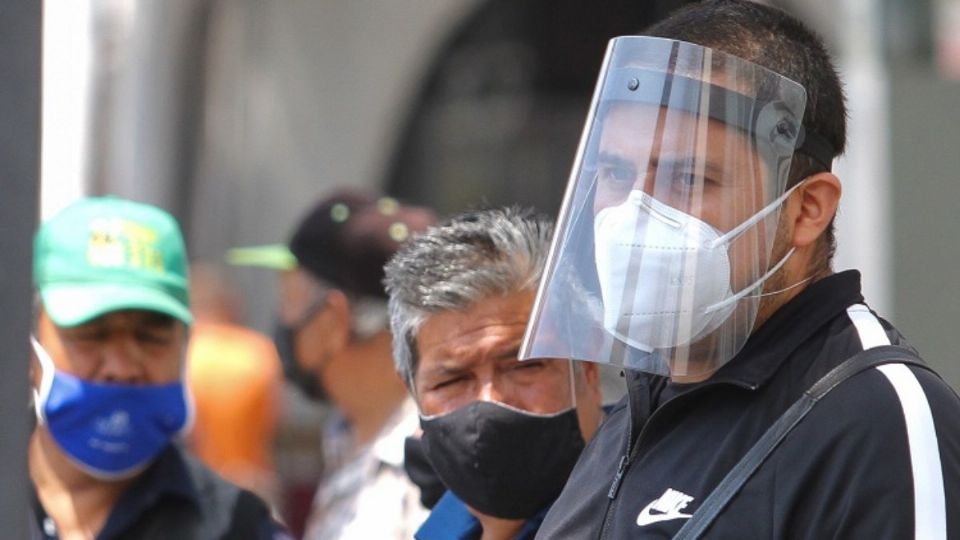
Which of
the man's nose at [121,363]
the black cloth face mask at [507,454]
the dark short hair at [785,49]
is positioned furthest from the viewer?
the man's nose at [121,363]

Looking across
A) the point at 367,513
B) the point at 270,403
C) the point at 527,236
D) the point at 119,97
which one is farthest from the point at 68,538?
the point at 119,97

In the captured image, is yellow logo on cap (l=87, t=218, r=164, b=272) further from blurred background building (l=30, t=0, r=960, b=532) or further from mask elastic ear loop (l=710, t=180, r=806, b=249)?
blurred background building (l=30, t=0, r=960, b=532)

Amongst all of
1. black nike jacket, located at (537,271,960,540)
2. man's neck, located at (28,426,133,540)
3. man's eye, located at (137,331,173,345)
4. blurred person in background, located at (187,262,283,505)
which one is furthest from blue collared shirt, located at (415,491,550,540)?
blurred person in background, located at (187,262,283,505)

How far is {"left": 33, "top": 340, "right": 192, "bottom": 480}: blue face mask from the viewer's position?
3.72m

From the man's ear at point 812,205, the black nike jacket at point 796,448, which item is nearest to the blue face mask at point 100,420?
the black nike jacket at point 796,448

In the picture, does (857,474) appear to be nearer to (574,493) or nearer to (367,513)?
(574,493)

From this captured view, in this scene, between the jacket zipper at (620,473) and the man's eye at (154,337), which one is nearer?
the jacket zipper at (620,473)

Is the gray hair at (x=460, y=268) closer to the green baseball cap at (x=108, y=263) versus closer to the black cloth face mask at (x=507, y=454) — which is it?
the black cloth face mask at (x=507, y=454)

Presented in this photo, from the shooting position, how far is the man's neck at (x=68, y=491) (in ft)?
12.1

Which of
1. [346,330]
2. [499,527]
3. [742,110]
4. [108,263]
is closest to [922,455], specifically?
[742,110]

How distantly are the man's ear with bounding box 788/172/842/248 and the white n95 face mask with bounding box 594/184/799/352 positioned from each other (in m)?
0.02

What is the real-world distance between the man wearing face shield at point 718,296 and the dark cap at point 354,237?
7.14ft

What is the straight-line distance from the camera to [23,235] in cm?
203

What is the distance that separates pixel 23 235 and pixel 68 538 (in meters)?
1.78
